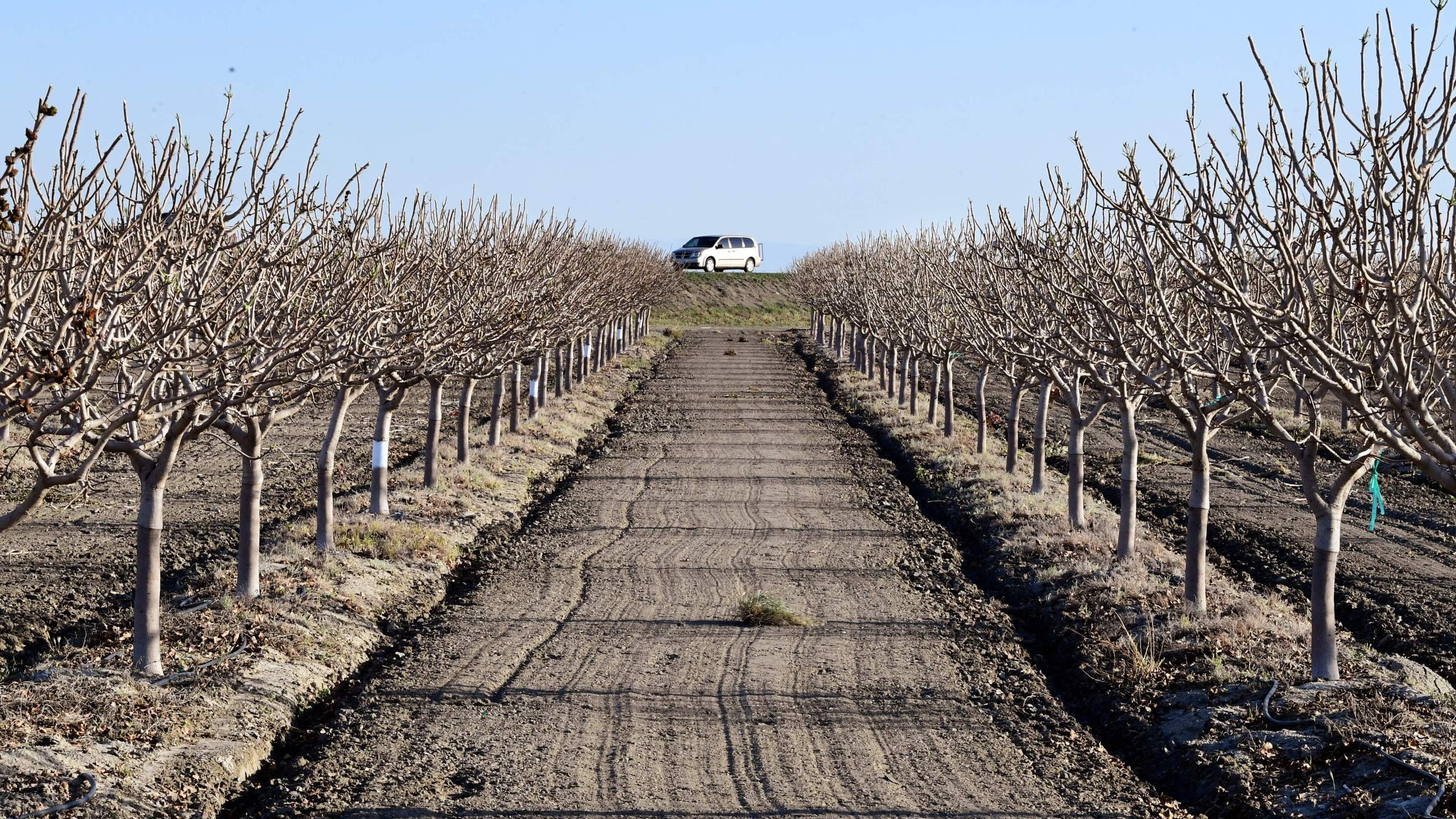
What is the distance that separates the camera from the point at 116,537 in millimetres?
15539

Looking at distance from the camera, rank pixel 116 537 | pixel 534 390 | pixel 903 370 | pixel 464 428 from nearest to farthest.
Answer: pixel 116 537, pixel 464 428, pixel 534 390, pixel 903 370

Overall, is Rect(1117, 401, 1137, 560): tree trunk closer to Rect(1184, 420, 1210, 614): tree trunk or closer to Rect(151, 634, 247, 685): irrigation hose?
Rect(1184, 420, 1210, 614): tree trunk

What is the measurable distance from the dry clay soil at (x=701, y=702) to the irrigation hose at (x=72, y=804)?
79cm

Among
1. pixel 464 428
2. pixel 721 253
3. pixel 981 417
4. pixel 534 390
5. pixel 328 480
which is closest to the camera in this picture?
pixel 328 480

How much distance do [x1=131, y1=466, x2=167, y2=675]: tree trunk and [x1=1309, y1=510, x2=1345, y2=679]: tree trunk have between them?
27.2 ft

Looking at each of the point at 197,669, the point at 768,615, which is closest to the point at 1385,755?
the point at 768,615

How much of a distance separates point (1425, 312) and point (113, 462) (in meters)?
20.2

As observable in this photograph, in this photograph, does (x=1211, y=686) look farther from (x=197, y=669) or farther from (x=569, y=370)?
(x=569, y=370)

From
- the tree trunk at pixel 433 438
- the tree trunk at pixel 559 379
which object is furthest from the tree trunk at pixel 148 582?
the tree trunk at pixel 559 379

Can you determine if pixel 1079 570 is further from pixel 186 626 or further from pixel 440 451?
pixel 440 451

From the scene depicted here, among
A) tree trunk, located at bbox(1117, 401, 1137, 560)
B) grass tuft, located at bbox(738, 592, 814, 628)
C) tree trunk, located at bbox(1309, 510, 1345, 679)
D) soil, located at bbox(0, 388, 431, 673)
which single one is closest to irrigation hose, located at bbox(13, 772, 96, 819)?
soil, located at bbox(0, 388, 431, 673)

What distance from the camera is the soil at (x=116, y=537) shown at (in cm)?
1164

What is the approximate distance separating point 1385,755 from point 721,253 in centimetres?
8023

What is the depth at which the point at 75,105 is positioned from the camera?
579 cm
